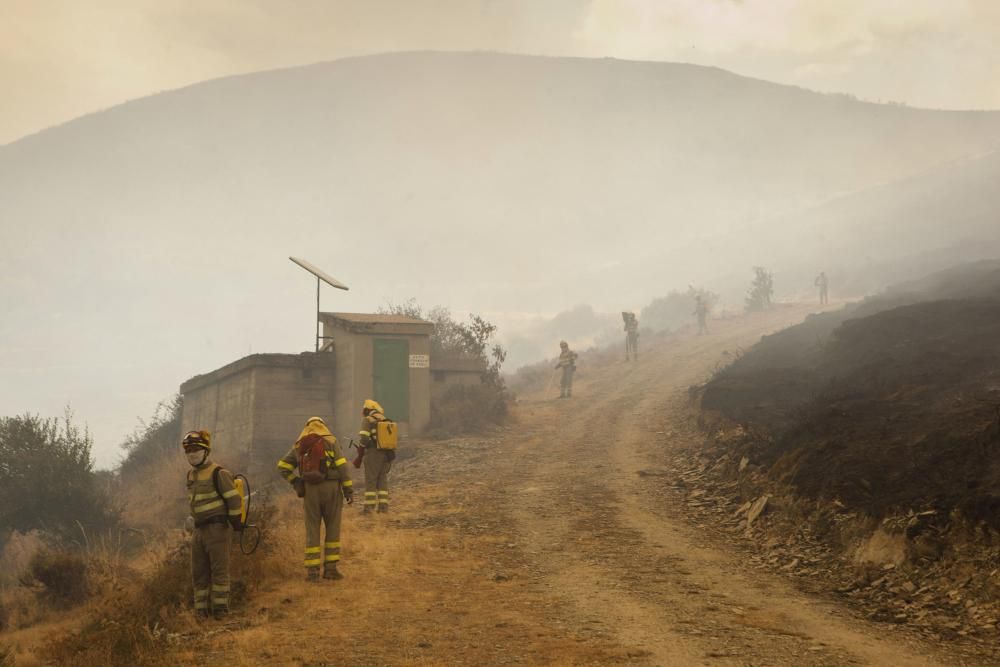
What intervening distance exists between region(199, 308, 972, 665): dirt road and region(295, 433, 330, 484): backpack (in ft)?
4.74

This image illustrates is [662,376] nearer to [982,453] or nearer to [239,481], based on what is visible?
[982,453]

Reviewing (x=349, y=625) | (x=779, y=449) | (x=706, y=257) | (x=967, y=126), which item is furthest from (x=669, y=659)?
(x=967, y=126)

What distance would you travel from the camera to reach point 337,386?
26.8 meters

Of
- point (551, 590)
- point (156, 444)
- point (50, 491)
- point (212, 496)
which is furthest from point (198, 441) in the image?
point (156, 444)

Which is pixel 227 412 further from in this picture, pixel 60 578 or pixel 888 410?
pixel 888 410

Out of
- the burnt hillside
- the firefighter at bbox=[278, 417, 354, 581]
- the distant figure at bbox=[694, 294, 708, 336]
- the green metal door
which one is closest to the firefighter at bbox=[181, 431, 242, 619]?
the firefighter at bbox=[278, 417, 354, 581]

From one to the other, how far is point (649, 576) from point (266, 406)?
56.1ft

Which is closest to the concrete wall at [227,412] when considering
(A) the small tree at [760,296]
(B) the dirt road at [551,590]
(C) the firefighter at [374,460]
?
(B) the dirt road at [551,590]

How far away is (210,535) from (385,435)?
19.0 ft

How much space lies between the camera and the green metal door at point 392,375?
26.0m

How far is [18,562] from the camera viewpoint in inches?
896

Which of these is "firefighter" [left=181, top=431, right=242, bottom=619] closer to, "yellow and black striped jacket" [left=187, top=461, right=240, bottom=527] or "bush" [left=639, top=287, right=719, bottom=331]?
"yellow and black striped jacket" [left=187, top=461, right=240, bottom=527]

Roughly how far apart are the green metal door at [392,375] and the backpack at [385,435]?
9.99 m

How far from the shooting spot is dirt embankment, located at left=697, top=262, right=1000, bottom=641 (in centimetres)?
968
